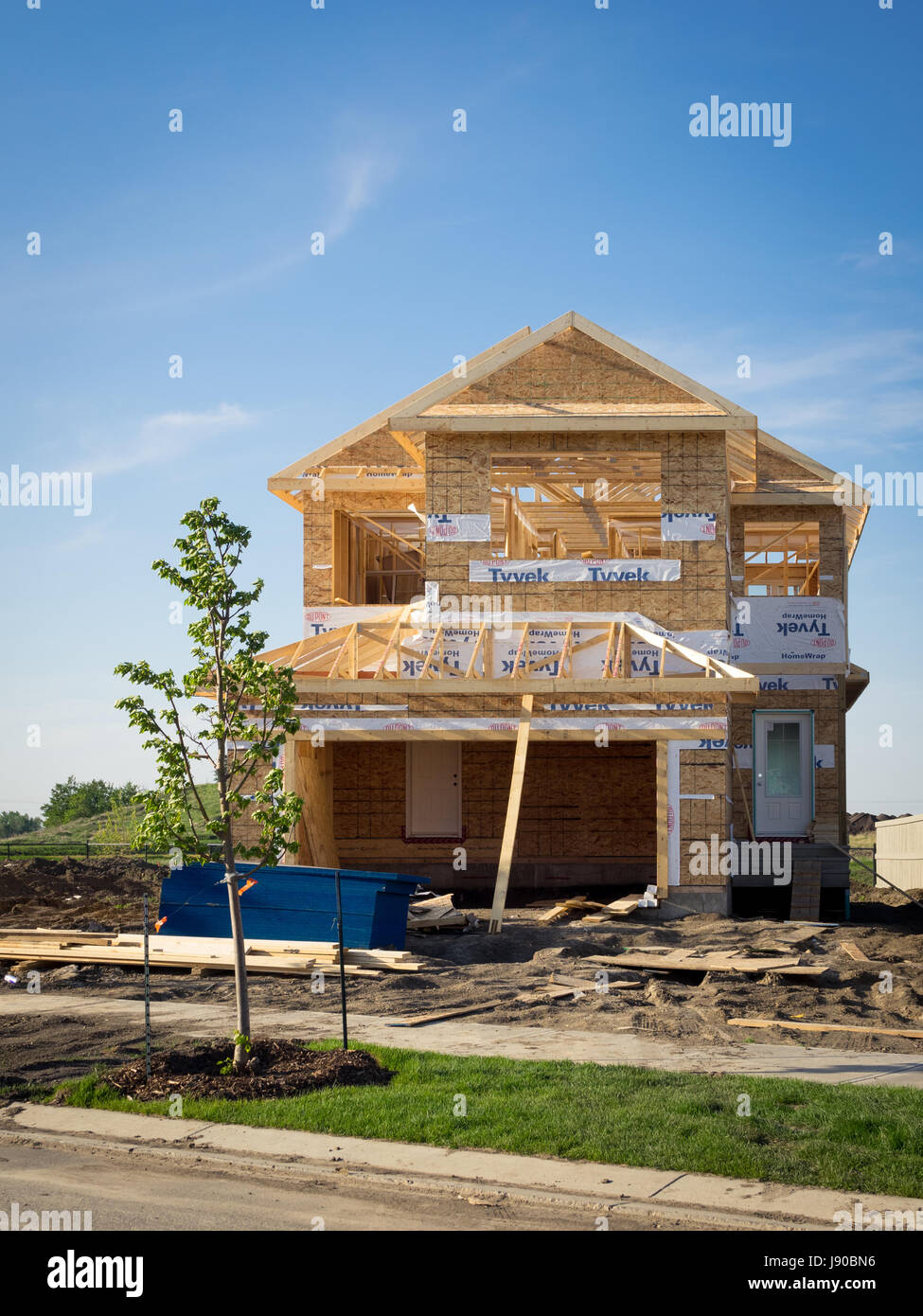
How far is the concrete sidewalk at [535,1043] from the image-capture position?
1038 centimetres

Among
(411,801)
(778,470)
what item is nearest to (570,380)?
(778,470)

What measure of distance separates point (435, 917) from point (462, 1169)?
1155 centimetres

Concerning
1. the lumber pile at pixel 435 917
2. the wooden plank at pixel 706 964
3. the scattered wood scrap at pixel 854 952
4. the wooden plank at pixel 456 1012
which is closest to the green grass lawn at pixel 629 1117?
the wooden plank at pixel 456 1012

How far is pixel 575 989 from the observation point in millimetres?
14195

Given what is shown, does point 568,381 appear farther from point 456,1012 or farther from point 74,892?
point 74,892

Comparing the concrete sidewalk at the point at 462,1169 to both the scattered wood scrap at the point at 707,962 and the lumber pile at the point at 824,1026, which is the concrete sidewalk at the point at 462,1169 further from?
the scattered wood scrap at the point at 707,962

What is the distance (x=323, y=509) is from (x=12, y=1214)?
71.5 feet

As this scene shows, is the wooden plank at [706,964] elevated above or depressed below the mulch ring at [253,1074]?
below

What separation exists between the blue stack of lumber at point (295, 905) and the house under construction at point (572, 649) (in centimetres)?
268

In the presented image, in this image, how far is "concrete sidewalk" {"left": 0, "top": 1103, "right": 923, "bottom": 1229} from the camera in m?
6.80

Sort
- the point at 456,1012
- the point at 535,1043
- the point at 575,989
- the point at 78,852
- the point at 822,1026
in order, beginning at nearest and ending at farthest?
the point at 535,1043 → the point at 822,1026 → the point at 456,1012 → the point at 575,989 → the point at 78,852

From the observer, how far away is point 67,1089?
9648 millimetres

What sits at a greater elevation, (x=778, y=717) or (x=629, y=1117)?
(x=778, y=717)
